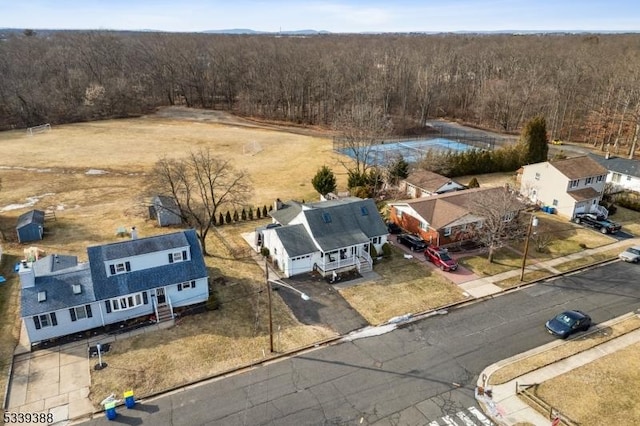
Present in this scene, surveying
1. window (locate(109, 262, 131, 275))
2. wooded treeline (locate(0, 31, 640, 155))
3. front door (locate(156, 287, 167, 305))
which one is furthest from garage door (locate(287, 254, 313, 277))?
wooded treeline (locate(0, 31, 640, 155))

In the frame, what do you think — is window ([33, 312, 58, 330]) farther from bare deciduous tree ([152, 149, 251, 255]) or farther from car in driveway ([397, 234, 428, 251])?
car in driveway ([397, 234, 428, 251])

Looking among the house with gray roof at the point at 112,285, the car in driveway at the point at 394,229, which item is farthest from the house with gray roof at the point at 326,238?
the house with gray roof at the point at 112,285

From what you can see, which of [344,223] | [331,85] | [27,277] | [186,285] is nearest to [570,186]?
[344,223]

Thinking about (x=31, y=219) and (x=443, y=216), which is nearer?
(x=443, y=216)

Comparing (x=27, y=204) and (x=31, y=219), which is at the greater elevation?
(x=31, y=219)

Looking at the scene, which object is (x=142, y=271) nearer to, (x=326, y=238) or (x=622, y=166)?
(x=326, y=238)

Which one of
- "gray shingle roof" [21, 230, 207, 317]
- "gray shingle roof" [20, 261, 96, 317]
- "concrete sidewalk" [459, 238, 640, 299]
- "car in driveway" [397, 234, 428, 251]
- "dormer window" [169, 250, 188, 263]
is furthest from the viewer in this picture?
"car in driveway" [397, 234, 428, 251]
